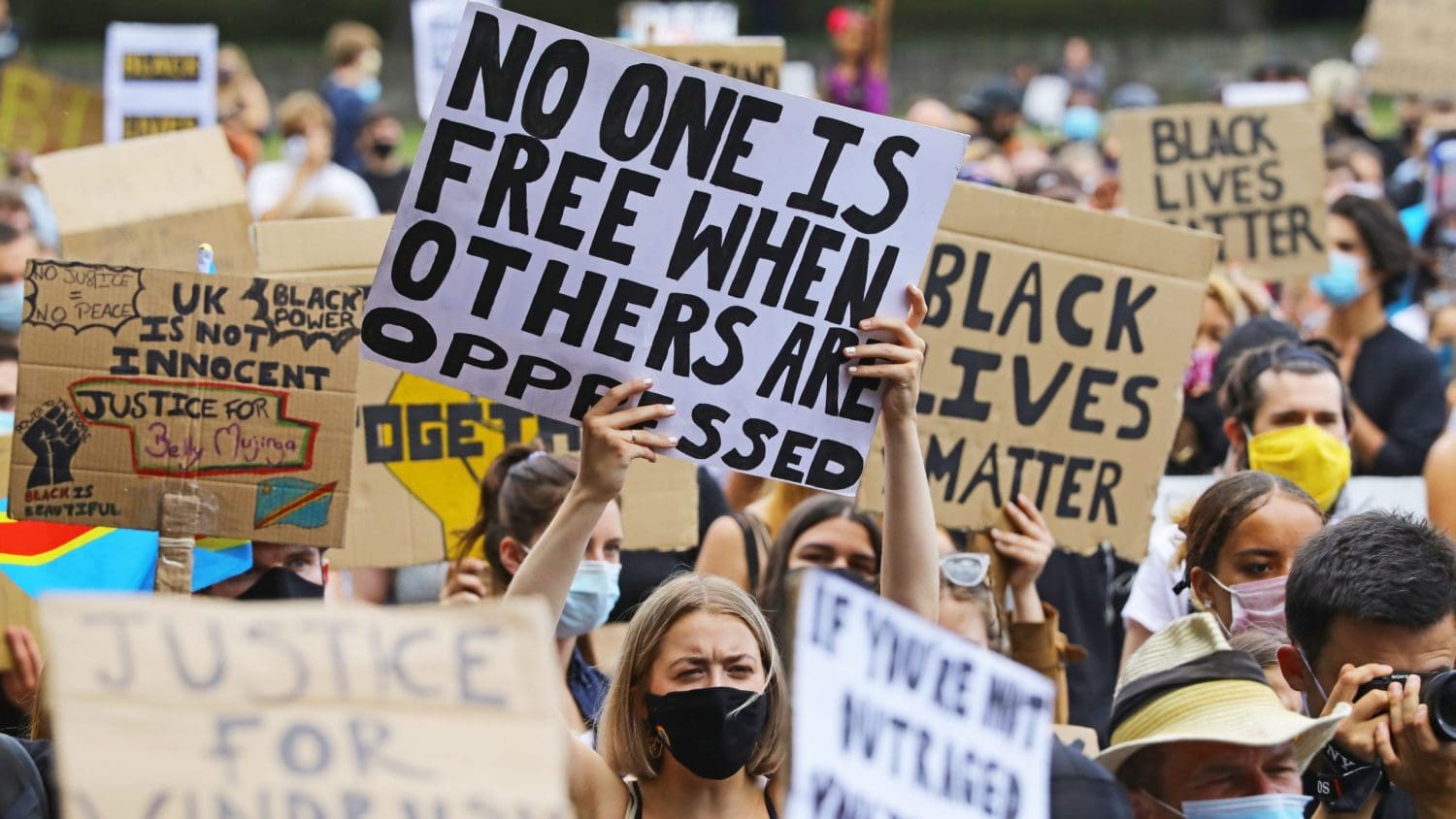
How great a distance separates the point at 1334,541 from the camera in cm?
376

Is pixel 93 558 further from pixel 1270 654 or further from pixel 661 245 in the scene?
pixel 1270 654

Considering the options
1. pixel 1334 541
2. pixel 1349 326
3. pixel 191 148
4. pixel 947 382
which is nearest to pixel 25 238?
pixel 191 148

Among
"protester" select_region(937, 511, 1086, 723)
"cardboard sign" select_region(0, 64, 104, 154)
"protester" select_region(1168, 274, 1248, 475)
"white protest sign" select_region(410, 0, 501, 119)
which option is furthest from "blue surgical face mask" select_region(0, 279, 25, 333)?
"protester" select_region(1168, 274, 1248, 475)

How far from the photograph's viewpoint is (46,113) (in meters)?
10.9

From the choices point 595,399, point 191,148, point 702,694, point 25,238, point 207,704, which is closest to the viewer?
point 207,704

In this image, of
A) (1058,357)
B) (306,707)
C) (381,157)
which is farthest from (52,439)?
(381,157)

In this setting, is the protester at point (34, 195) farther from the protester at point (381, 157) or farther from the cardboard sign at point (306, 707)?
the cardboard sign at point (306, 707)

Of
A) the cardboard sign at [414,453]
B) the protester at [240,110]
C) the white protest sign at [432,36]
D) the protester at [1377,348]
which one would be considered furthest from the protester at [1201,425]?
the white protest sign at [432,36]

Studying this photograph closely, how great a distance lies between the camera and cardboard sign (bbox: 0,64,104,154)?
10.8 m

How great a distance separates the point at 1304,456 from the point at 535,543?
2245 millimetres

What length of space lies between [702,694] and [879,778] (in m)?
1.13

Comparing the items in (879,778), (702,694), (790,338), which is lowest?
(702,694)

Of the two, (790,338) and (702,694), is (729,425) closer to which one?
(790,338)

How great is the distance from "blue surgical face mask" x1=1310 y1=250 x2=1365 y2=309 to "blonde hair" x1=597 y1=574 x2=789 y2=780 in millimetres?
4640
